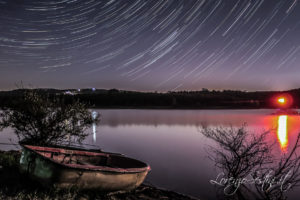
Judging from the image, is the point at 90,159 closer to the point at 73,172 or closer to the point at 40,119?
the point at 73,172

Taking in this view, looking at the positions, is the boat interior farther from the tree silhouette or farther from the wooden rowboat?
the tree silhouette

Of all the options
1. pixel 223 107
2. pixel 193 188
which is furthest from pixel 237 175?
pixel 223 107

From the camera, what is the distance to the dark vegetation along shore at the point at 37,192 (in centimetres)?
873

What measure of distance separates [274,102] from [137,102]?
6023 centimetres

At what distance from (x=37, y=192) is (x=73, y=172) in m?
1.39

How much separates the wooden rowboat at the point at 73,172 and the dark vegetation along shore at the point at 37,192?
0.27 metres

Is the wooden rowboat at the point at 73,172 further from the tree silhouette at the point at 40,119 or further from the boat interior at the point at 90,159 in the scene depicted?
the tree silhouette at the point at 40,119

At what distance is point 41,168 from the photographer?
9.40 metres

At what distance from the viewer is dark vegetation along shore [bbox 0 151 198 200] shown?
8.73 metres

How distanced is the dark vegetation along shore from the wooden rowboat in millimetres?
272

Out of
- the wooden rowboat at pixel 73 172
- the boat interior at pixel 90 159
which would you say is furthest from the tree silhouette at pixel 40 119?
the boat interior at pixel 90 159

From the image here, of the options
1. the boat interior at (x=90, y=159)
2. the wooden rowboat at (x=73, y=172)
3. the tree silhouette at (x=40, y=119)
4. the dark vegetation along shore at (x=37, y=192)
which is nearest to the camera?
the dark vegetation along shore at (x=37, y=192)

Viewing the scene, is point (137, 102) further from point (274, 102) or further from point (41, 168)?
point (41, 168)

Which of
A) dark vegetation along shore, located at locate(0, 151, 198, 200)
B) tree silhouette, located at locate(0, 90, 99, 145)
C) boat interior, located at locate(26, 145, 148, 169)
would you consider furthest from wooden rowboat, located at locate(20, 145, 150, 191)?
tree silhouette, located at locate(0, 90, 99, 145)
